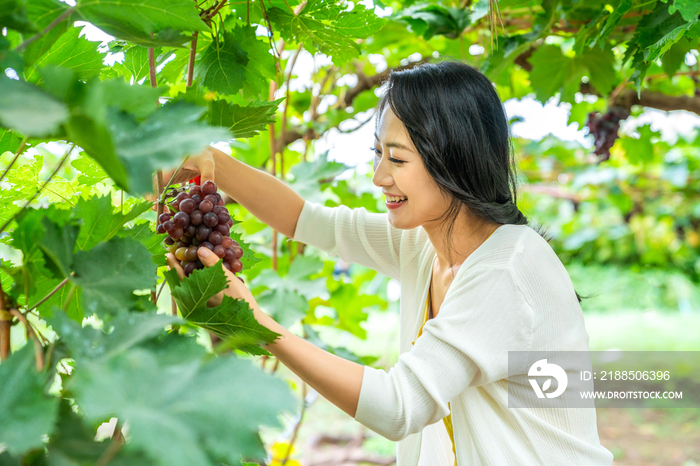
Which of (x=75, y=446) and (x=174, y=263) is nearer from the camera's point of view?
(x=75, y=446)

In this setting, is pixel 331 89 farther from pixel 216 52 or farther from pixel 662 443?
pixel 662 443

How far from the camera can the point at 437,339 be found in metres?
0.72

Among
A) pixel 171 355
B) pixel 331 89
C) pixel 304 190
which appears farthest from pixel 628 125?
pixel 171 355

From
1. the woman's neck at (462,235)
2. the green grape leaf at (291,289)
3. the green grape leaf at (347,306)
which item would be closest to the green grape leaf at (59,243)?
the woman's neck at (462,235)

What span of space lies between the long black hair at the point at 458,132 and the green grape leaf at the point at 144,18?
47 cm

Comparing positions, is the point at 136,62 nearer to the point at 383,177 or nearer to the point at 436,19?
the point at 383,177

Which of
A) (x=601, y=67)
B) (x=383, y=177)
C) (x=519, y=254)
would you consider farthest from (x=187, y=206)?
(x=601, y=67)

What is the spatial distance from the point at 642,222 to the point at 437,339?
4.03 m

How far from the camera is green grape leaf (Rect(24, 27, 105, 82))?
0.46 m

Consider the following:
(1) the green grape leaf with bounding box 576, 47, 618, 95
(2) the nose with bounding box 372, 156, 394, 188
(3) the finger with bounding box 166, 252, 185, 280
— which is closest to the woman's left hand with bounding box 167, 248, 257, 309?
(3) the finger with bounding box 166, 252, 185, 280

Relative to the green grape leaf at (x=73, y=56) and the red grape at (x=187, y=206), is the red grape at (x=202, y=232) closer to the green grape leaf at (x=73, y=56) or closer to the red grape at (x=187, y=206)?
the red grape at (x=187, y=206)

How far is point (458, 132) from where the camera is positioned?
Result: 87 cm

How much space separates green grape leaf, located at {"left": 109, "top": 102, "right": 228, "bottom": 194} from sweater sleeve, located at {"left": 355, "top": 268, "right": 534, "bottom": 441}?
462 mm

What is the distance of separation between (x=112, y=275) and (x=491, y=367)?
53 cm
